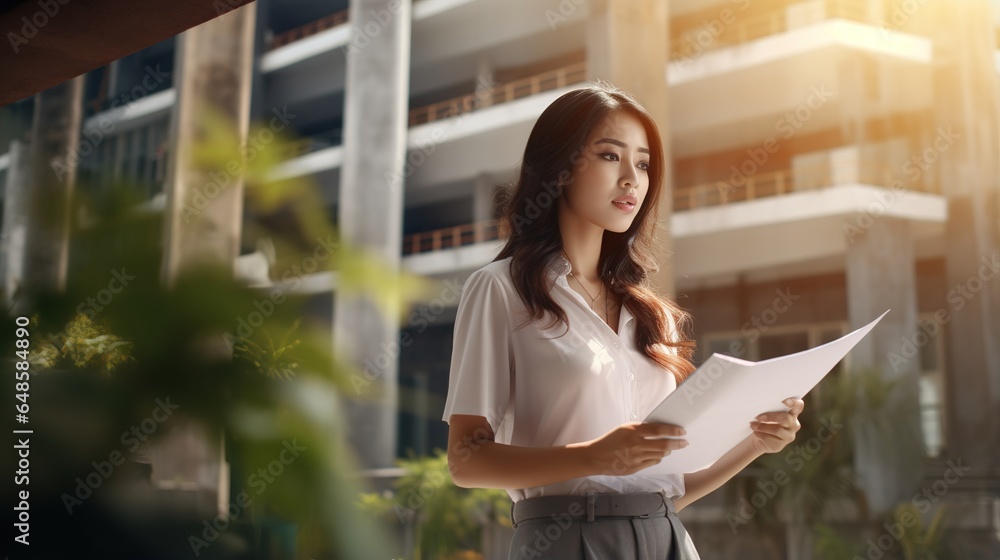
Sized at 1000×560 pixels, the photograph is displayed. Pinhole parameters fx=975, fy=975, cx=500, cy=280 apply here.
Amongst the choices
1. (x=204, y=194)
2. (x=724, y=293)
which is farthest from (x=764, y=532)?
(x=204, y=194)

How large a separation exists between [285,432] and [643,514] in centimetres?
333

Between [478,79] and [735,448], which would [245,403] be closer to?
[735,448]

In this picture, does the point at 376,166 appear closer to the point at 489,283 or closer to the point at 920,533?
the point at 920,533

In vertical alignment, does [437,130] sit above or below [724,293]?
above

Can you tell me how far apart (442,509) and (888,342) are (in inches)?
168

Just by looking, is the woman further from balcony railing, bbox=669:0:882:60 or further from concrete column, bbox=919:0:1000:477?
balcony railing, bbox=669:0:882:60

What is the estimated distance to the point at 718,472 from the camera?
1384 millimetres

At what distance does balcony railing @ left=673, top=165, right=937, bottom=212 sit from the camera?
924cm

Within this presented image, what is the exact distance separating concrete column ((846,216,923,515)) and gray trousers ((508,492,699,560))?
23.5 ft

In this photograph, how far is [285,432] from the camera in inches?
169

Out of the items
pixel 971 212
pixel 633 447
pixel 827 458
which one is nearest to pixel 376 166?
pixel 827 458

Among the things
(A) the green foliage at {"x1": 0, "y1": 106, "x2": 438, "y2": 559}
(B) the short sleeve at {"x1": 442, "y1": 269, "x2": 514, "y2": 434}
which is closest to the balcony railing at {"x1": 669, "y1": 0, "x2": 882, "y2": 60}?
(A) the green foliage at {"x1": 0, "y1": 106, "x2": 438, "y2": 559}

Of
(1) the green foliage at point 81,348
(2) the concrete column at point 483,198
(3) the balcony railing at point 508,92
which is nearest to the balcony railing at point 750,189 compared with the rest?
(2) the concrete column at point 483,198

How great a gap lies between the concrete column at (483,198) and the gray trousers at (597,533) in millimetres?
11083
